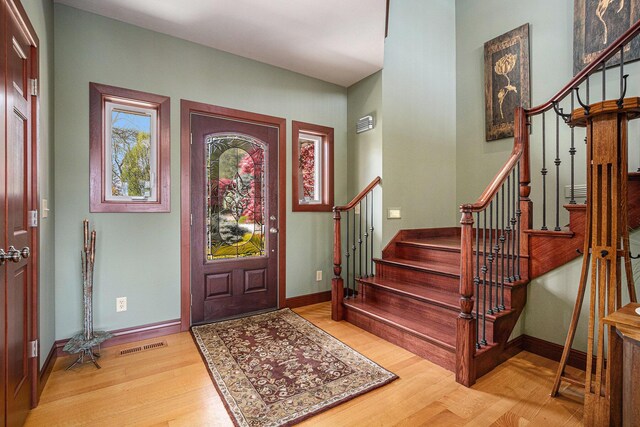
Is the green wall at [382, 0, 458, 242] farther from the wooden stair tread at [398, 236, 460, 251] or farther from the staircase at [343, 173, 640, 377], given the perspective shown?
the staircase at [343, 173, 640, 377]

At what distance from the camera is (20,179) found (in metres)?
1.72

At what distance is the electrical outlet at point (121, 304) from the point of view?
8.90ft

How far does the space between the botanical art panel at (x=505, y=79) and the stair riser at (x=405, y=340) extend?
269cm

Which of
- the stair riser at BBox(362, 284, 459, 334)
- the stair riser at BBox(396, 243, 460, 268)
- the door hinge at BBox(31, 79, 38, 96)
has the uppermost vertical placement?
the door hinge at BBox(31, 79, 38, 96)

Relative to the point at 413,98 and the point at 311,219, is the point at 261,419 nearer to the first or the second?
the point at 311,219

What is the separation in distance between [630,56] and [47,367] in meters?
5.41

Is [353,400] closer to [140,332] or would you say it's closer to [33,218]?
[140,332]

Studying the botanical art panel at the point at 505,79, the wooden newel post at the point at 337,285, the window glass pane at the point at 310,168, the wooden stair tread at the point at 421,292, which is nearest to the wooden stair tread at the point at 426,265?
the wooden stair tread at the point at 421,292

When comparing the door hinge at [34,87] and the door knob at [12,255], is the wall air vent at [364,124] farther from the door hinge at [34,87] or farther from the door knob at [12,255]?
the door knob at [12,255]

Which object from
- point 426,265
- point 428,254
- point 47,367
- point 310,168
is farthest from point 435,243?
point 47,367

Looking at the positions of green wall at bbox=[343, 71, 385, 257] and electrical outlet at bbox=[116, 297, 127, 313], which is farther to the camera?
green wall at bbox=[343, 71, 385, 257]

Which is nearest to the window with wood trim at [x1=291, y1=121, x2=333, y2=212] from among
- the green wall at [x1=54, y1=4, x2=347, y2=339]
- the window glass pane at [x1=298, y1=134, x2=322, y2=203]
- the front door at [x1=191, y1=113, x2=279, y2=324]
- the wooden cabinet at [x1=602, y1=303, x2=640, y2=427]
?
the window glass pane at [x1=298, y1=134, x2=322, y2=203]

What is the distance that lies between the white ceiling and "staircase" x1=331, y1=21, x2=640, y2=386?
1.41 metres

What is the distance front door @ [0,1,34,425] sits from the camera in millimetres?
1465
